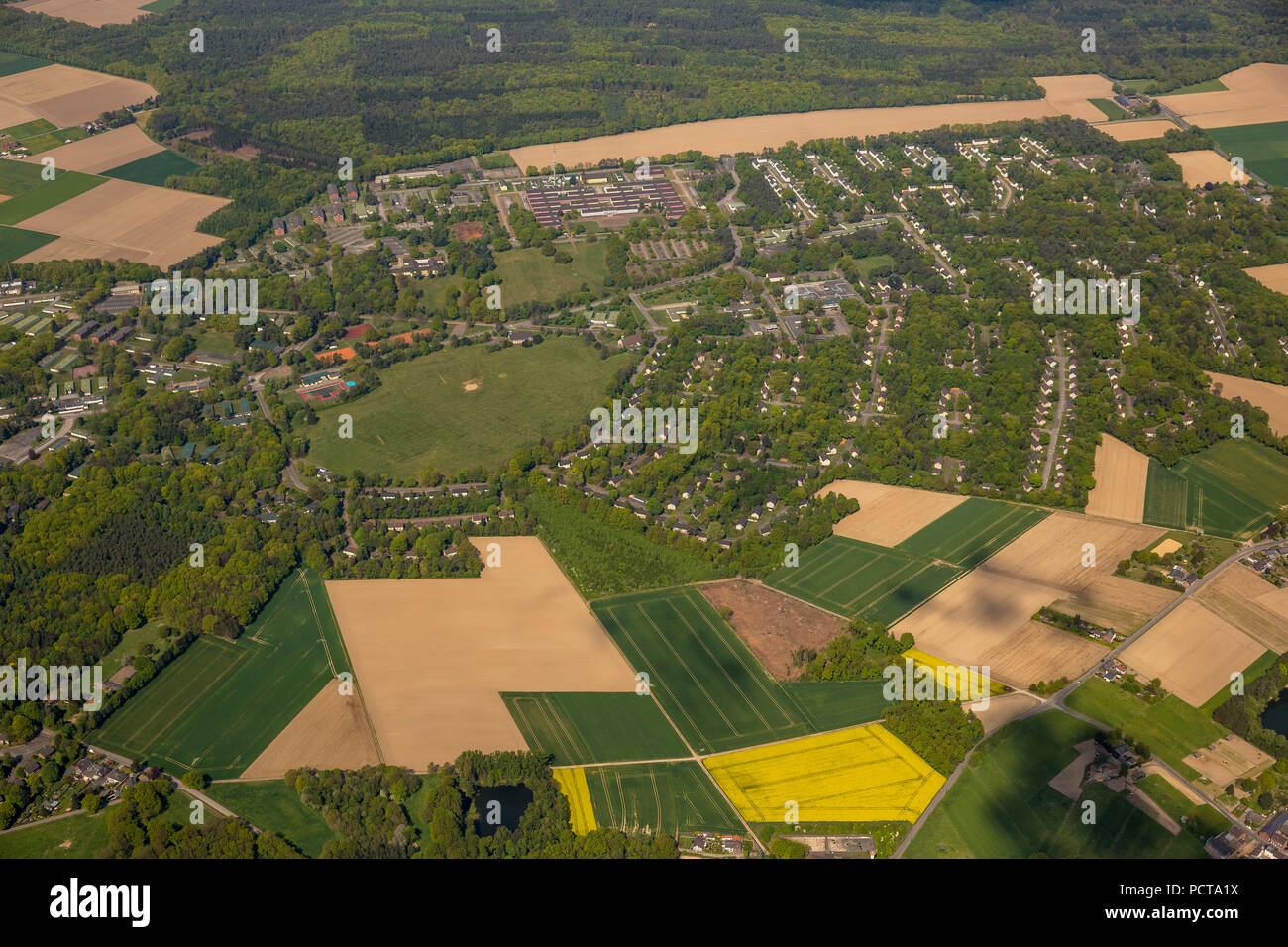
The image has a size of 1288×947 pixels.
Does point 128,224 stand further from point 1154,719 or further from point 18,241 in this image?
point 1154,719

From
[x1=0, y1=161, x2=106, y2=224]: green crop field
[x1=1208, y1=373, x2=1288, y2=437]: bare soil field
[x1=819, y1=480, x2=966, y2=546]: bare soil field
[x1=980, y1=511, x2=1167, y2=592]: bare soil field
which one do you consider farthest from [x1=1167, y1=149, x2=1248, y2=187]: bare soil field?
[x1=0, y1=161, x2=106, y2=224]: green crop field

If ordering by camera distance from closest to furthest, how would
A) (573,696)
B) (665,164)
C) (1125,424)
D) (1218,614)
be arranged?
(573,696), (1218,614), (1125,424), (665,164)

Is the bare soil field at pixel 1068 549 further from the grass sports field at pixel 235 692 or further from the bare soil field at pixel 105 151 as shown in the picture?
the bare soil field at pixel 105 151

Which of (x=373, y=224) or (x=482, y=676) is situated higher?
(x=373, y=224)

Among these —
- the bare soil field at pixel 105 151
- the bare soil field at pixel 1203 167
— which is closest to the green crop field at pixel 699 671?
the bare soil field at pixel 1203 167

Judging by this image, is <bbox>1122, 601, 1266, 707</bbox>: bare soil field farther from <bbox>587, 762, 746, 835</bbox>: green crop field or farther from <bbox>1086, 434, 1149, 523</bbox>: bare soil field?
<bbox>587, 762, 746, 835</bbox>: green crop field

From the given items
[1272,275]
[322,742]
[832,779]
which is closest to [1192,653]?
[832,779]

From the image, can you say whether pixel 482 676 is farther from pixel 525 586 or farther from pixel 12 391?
pixel 12 391

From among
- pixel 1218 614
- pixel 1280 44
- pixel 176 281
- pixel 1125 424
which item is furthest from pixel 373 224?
pixel 1280 44
